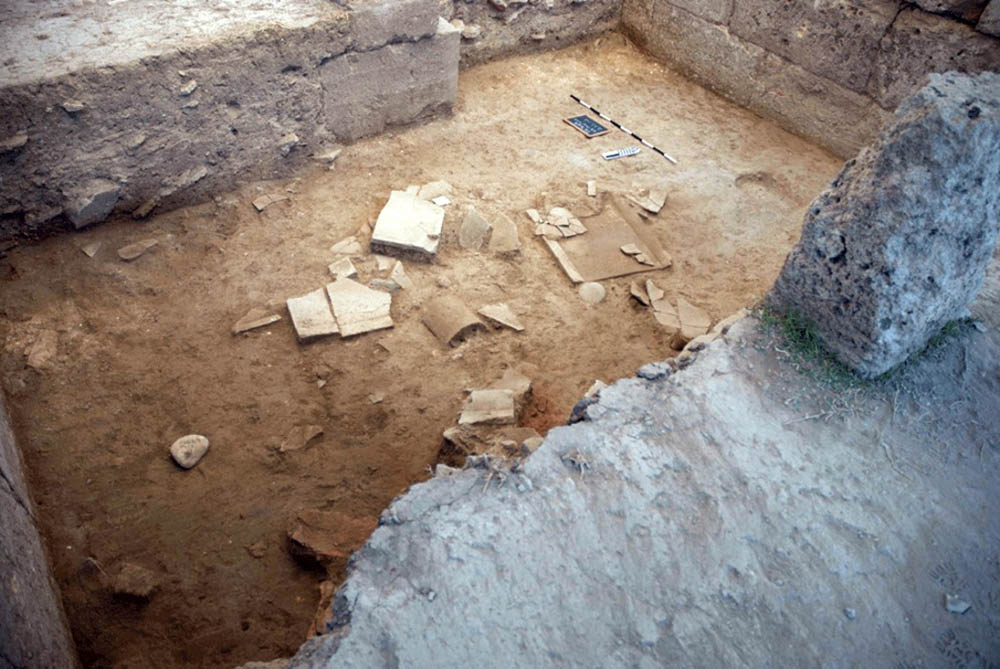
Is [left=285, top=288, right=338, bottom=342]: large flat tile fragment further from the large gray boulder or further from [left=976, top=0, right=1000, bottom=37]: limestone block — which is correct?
[left=976, top=0, right=1000, bottom=37]: limestone block

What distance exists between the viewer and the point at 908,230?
8.06 feet

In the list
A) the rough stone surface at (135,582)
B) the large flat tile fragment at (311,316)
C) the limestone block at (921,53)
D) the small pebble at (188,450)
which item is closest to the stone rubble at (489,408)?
the large flat tile fragment at (311,316)

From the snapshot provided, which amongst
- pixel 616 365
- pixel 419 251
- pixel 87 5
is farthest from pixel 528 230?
pixel 87 5

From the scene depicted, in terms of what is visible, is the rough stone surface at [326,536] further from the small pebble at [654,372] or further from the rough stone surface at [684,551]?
the small pebble at [654,372]

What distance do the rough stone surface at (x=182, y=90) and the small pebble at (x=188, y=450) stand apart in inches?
68.4

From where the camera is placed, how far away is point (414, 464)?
11.1ft

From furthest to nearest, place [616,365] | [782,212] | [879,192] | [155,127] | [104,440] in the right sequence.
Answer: [782,212] < [155,127] < [616,365] < [104,440] < [879,192]

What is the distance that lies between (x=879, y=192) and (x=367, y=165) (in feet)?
11.6

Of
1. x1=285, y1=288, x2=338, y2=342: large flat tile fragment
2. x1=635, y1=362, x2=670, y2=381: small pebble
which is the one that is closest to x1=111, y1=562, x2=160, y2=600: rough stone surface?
x1=285, y1=288, x2=338, y2=342: large flat tile fragment

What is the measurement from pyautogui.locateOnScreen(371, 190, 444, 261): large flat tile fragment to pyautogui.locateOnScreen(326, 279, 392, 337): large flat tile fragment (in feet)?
1.20

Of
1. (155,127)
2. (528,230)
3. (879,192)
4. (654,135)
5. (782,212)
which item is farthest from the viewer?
(654,135)

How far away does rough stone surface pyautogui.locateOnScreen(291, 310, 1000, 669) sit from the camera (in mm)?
2021

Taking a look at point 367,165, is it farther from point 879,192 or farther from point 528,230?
point 879,192

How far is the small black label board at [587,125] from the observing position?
18.7 feet
